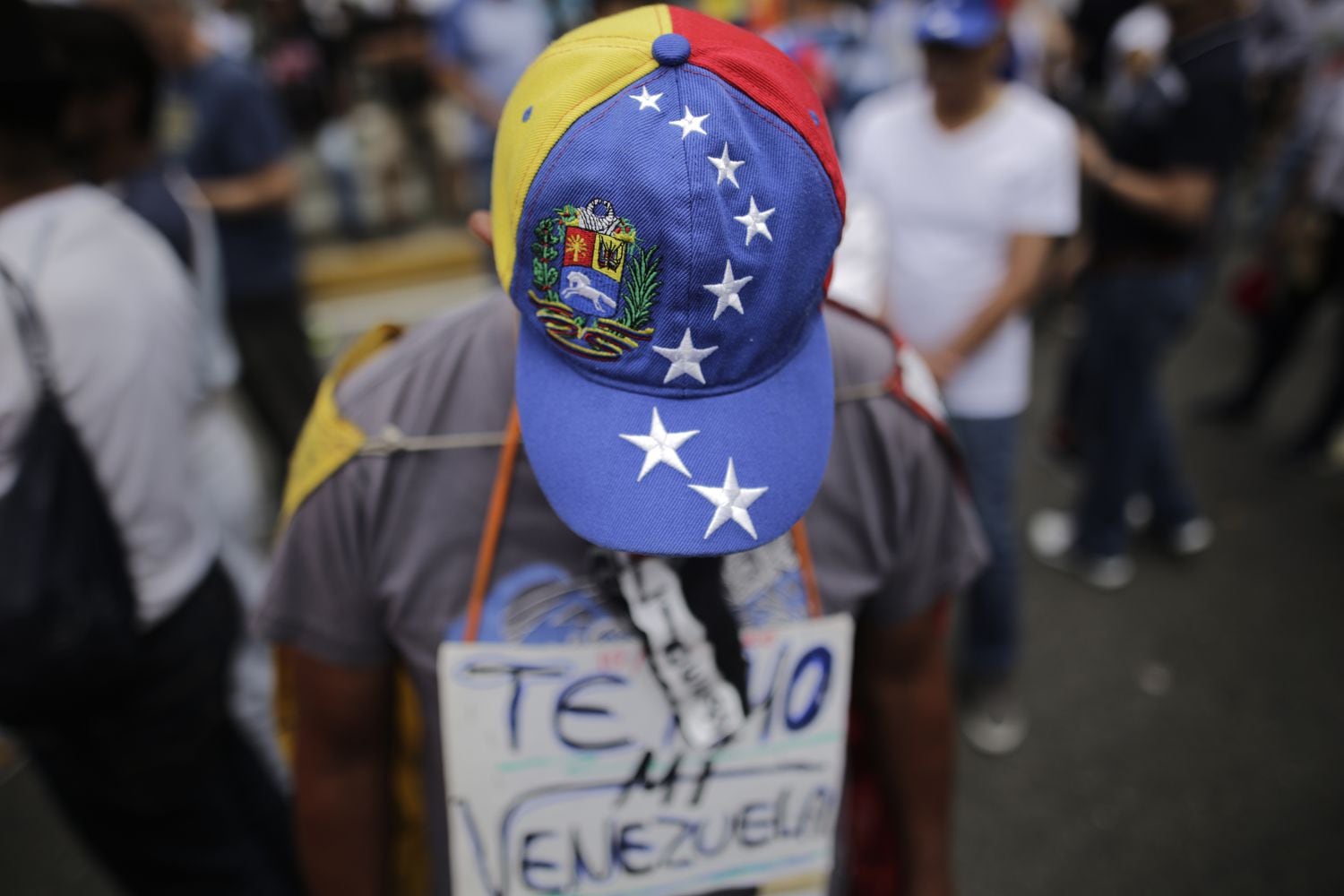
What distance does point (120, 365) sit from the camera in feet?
4.87

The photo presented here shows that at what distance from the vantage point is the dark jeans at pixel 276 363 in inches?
135

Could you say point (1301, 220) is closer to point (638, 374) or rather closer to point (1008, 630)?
point (1008, 630)

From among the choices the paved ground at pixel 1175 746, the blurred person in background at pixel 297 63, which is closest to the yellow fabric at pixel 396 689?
the paved ground at pixel 1175 746

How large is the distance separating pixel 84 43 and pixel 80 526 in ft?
3.93

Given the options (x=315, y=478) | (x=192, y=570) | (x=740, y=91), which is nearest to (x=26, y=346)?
(x=192, y=570)

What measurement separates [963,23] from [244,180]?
96.8 inches

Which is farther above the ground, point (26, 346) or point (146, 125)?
point (146, 125)

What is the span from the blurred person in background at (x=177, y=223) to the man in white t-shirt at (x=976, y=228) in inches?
60.3

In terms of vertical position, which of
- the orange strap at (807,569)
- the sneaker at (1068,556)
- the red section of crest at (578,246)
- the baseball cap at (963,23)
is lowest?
the sneaker at (1068,556)

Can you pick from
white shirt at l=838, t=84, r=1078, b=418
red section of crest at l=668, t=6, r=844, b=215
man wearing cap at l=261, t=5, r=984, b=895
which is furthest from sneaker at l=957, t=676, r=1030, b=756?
red section of crest at l=668, t=6, r=844, b=215

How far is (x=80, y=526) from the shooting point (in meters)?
1.44

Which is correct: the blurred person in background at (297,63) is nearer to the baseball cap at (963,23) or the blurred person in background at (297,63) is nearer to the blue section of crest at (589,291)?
the baseball cap at (963,23)

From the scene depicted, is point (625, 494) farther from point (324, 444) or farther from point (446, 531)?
point (324, 444)

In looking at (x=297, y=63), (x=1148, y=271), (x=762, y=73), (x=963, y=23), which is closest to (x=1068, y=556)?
(x=1148, y=271)
